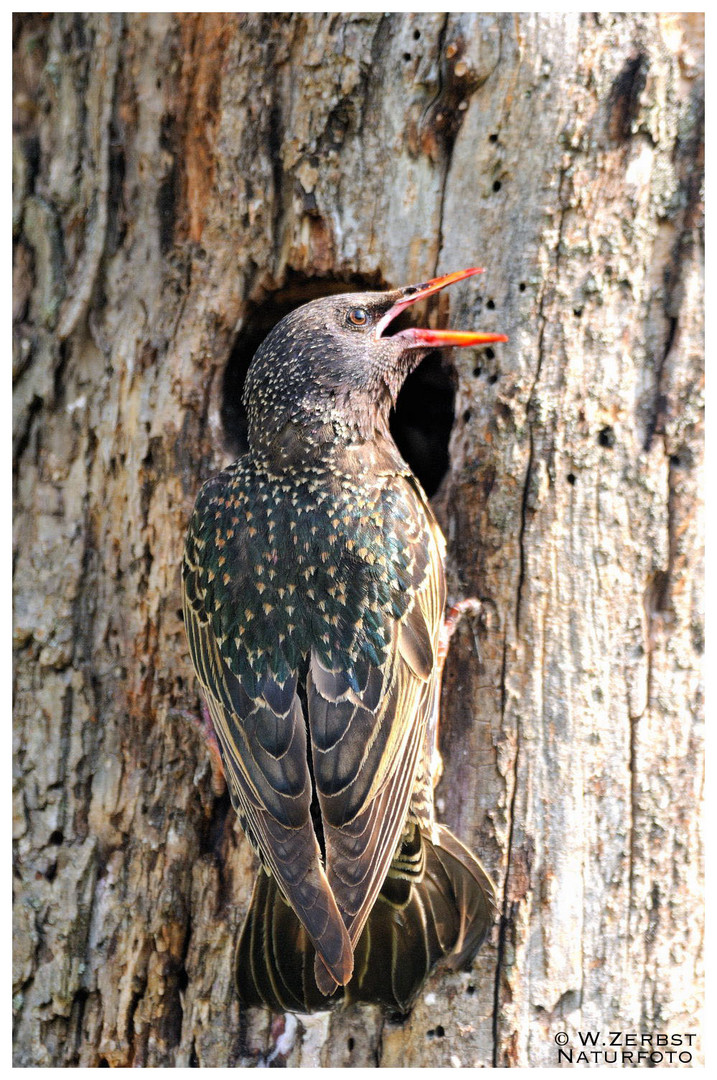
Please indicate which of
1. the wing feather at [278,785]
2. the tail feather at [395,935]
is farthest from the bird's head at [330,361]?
the tail feather at [395,935]

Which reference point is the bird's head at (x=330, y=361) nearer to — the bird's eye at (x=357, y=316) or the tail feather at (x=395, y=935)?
the bird's eye at (x=357, y=316)

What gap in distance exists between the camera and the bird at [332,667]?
9.43ft

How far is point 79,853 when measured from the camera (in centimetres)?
361

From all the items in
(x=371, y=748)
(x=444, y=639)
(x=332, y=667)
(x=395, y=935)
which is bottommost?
(x=395, y=935)

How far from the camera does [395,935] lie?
3.13m

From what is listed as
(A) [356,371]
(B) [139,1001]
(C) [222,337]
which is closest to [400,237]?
(A) [356,371]

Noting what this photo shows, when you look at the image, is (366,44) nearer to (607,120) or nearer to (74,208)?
(607,120)

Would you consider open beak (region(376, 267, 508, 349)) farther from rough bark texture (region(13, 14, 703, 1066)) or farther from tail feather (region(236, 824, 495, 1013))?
tail feather (region(236, 824, 495, 1013))

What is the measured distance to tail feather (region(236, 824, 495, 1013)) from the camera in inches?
121

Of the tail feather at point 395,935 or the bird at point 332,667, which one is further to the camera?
the tail feather at point 395,935

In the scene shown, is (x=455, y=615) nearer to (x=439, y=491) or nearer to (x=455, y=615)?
(x=455, y=615)

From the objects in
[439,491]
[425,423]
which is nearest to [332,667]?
[439,491]

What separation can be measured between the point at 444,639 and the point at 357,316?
→ 1226 mm

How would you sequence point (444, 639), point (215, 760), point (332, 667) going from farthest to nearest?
point (215, 760) < point (444, 639) < point (332, 667)
